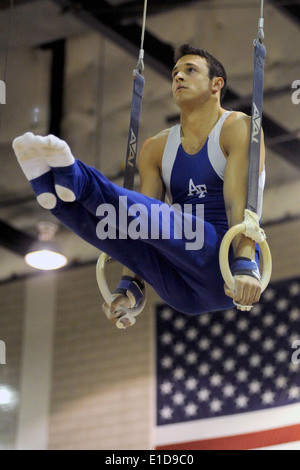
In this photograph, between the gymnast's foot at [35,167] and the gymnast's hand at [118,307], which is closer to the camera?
the gymnast's foot at [35,167]

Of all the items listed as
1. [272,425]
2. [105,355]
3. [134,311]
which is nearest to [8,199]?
[105,355]

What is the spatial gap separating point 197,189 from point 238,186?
9.6 inches

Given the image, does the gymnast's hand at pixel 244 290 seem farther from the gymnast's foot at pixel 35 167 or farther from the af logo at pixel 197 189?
the gymnast's foot at pixel 35 167

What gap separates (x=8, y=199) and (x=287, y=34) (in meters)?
3.68

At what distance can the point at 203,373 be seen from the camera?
9.22m

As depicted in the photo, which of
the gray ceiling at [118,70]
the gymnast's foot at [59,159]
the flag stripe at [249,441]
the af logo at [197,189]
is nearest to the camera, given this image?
the gymnast's foot at [59,159]

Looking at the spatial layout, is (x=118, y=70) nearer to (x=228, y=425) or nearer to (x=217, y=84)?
(x=228, y=425)

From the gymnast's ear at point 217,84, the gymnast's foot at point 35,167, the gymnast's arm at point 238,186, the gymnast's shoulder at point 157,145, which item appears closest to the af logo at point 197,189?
the gymnast's arm at point 238,186

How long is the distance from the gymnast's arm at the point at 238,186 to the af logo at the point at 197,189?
0.51 feet

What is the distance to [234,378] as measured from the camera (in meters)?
9.04

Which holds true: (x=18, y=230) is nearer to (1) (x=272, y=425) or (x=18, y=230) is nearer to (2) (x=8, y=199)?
(2) (x=8, y=199)

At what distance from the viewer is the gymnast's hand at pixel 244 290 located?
4.00m

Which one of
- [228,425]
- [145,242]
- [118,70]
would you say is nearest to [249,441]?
[228,425]

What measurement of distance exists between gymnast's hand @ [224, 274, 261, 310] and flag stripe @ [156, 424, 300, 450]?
4785 millimetres
